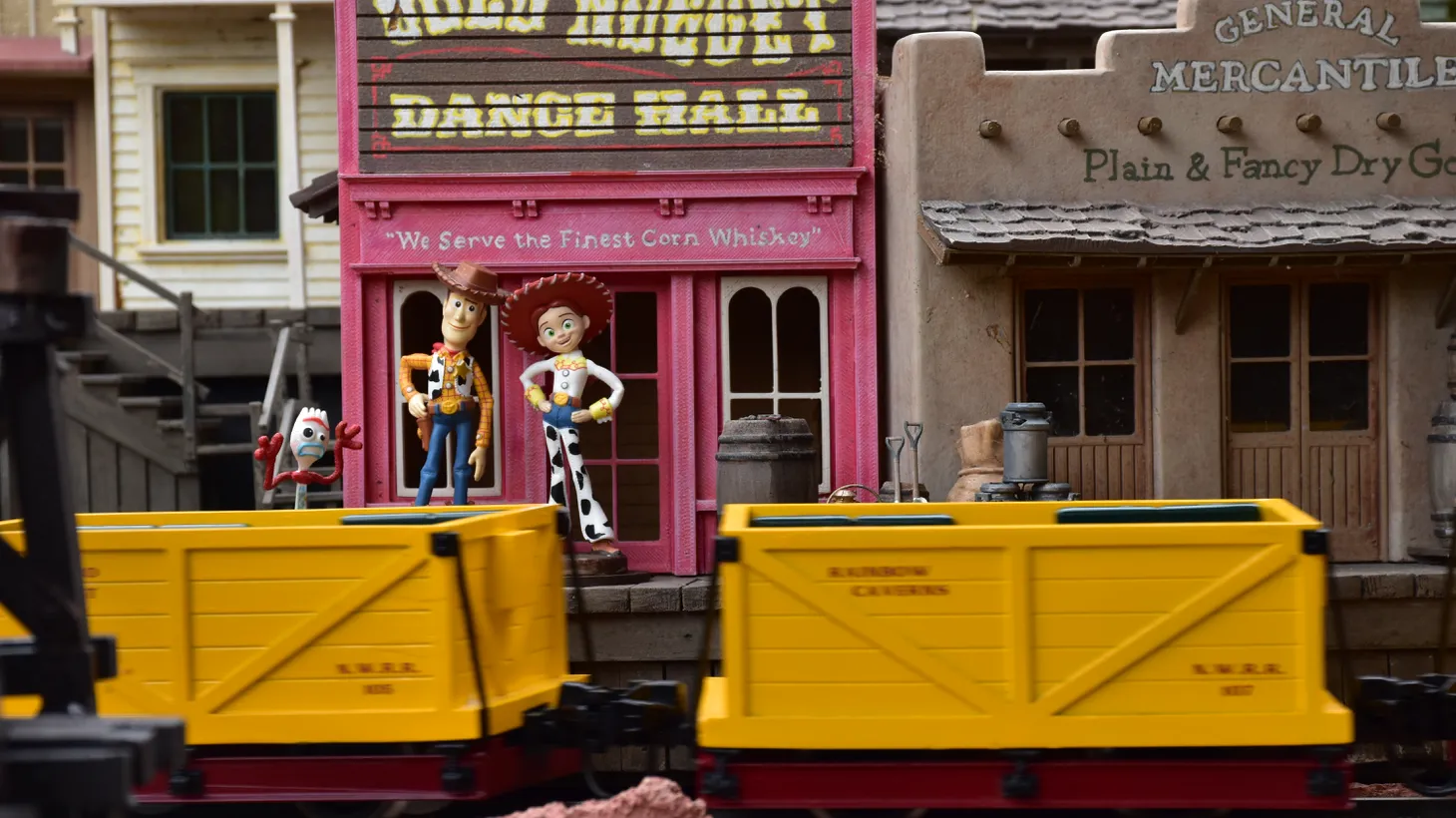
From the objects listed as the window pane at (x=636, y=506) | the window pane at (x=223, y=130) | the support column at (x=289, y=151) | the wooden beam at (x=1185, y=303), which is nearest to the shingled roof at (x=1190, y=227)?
the wooden beam at (x=1185, y=303)

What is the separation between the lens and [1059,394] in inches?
387

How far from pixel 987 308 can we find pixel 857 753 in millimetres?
4833

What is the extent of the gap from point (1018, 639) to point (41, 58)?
12625 millimetres

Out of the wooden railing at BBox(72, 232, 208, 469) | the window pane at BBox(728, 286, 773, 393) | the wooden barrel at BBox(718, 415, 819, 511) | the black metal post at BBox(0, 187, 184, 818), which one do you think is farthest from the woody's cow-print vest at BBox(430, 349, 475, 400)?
the black metal post at BBox(0, 187, 184, 818)

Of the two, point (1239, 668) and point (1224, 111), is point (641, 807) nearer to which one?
point (1239, 668)

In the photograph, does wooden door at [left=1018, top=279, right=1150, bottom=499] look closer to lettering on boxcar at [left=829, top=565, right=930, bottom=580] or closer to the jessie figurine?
the jessie figurine

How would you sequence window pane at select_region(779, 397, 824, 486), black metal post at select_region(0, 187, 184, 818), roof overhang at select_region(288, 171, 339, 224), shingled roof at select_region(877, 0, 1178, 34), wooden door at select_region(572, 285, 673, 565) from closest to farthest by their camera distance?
black metal post at select_region(0, 187, 184, 818), window pane at select_region(779, 397, 824, 486), roof overhang at select_region(288, 171, 339, 224), wooden door at select_region(572, 285, 673, 565), shingled roof at select_region(877, 0, 1178, 34)

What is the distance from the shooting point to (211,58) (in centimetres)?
1436

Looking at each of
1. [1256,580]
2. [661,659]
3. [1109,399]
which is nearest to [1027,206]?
[1109,399]

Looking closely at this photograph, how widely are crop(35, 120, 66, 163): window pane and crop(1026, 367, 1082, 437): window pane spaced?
1009 centimetres

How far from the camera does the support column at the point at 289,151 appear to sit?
544 inches

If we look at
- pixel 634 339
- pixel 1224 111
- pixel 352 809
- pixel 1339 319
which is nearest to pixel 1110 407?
pixel 1339 319

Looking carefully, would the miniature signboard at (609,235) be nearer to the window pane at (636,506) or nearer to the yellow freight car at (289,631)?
the window pane at (636,506)

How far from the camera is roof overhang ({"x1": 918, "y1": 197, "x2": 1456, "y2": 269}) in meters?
8.96
